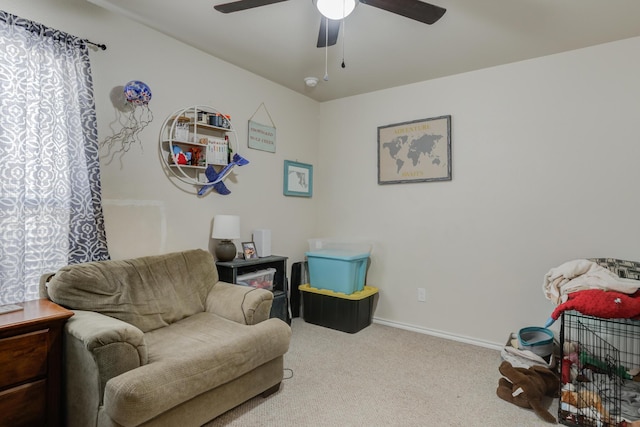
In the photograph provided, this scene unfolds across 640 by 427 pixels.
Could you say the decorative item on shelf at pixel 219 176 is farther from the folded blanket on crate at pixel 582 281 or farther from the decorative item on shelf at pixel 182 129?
the folded blanket on crate at pixel 582 281

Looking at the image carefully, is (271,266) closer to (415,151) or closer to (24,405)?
(415,151)

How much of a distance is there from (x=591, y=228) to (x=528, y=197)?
18.6 inches

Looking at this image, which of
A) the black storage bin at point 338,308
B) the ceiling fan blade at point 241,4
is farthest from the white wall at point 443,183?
the ceiling fan blade at point 241,4

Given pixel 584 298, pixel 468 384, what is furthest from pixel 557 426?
pixel 584 298

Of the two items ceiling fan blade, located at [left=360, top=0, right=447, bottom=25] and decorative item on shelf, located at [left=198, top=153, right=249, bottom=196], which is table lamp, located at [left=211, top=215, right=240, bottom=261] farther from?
ceiling fan blade, located at [left=360, top=0, right=447, bottom=25]

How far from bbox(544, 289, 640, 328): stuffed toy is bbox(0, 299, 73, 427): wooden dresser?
8.64ft

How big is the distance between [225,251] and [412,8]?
6.98 feet

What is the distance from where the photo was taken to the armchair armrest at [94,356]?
1.51 metres

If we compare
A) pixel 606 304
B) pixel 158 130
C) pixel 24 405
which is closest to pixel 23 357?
pixel 24 405

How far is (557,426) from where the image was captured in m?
1.89

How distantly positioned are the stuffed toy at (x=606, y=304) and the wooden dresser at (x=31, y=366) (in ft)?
8.64

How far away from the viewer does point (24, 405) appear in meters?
1.59

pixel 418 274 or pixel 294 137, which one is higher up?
pixel 294 137

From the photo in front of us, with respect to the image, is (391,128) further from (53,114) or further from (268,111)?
(53,114)
